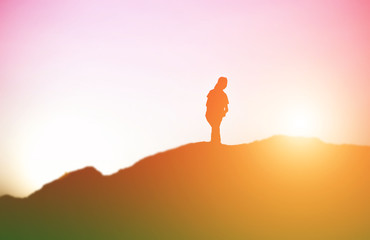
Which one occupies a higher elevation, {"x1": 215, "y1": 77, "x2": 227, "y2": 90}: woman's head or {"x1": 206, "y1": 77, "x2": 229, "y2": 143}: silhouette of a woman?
{"x1": 215, "y1": 77, "x2": 227, "y2": 90}: woman's head

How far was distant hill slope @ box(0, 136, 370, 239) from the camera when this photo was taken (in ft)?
76.9

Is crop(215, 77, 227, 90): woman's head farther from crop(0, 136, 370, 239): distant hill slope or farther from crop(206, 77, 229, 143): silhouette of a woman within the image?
crop(0, 136, 370, 239): distant hill slope

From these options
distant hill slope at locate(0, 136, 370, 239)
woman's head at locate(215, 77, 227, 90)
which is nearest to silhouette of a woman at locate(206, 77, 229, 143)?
woman's head at locate(215, 77, 227, 90)

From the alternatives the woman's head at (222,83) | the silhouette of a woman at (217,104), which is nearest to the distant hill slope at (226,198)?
the silhouette of a woman at (217,104)

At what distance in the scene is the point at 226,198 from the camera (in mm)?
24828

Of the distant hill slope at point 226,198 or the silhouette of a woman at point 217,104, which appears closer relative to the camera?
the distant hill slope at point 226,198

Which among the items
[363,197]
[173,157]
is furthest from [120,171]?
[363,197]

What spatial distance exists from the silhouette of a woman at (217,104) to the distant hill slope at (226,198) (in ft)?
7.04

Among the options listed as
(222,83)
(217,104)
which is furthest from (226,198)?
(222,83)

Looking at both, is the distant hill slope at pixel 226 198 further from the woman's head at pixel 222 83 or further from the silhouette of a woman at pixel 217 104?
the woman's head at pixel 222 83

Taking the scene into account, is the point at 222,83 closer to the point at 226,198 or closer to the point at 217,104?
the point at 217,104

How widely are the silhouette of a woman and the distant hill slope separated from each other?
A: 2146mm

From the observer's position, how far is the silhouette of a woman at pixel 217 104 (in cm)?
2497

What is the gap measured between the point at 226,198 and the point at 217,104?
16.5 ft
